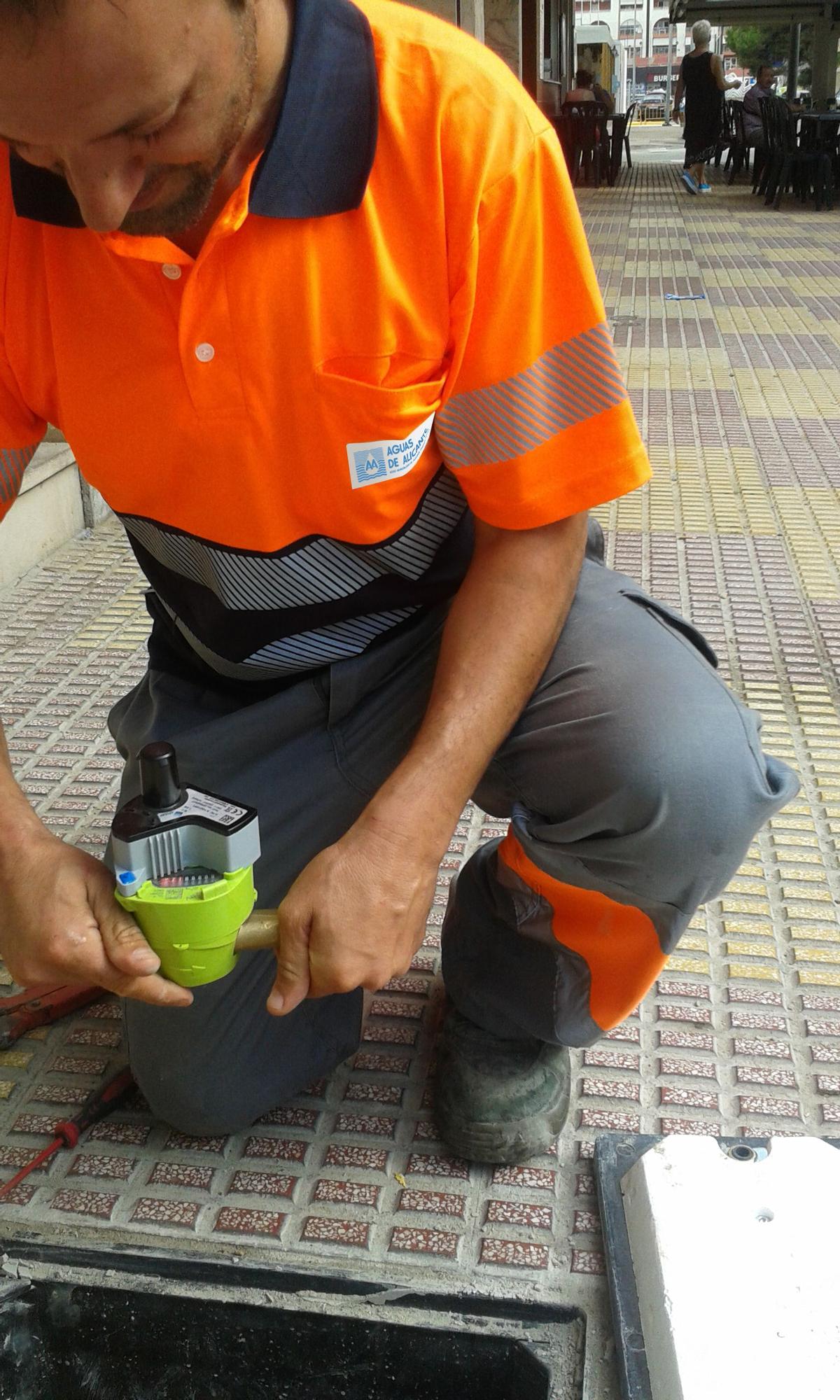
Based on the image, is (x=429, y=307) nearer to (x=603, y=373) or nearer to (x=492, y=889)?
(x=603, y=373)

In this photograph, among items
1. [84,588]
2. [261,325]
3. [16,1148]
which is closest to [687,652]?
[261,325]

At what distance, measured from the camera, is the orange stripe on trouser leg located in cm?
157

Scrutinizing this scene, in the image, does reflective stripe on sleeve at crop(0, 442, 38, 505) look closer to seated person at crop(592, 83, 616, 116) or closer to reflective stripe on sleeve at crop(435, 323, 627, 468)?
reflective stripe on sleeve at crop(435, 323, 627, 468)

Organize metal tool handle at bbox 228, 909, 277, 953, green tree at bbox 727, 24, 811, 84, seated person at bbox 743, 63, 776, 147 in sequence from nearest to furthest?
metal tool handle at bbox 228, 909, 277, 953 → seated person at bbox 743, 63, 776, 147 → green tree at bbox 727, 24, 811, 84

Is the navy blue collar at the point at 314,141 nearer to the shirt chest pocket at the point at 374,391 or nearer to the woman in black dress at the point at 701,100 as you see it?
the shirt chest pocket at the point at 374,391

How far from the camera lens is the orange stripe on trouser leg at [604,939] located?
5.16 ft

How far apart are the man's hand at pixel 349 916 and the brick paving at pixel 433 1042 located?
0.43 m

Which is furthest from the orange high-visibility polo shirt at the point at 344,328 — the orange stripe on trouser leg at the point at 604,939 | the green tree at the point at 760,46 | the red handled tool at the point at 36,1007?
the green tree at the point at 760,46

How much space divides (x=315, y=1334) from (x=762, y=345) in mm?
6204

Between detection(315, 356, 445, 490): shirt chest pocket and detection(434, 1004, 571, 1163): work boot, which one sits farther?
detection(434, 1004, 571, 1163): work boot

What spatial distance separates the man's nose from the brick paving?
1225 millimetres

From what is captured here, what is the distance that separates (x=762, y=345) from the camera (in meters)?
6.76

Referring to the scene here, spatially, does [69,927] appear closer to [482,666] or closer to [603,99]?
[482,666]

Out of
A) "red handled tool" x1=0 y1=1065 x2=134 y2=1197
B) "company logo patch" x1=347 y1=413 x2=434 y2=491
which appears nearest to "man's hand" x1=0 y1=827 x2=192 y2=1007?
"red handled tool" x1=0 y1=1065 x2=134 y2=1197
